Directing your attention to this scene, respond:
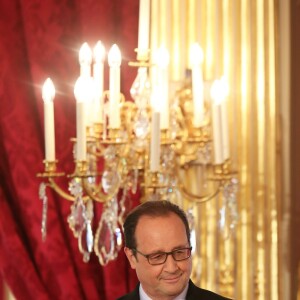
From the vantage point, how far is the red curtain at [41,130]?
308cm

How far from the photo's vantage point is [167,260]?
1855 mm

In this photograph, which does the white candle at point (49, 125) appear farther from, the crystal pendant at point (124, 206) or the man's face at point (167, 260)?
the man's face at point (167, 260)

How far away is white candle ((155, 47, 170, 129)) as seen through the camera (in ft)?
8.86

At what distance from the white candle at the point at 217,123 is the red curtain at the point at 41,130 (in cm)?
45

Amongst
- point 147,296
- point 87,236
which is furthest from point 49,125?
point 147,296

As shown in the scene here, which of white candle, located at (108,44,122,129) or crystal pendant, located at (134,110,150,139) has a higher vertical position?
white candle, located at (108,44,122,129)

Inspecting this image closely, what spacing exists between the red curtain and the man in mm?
1155

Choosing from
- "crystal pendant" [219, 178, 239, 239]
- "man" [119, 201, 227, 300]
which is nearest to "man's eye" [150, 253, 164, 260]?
"man" [119, 201, 227, 300]

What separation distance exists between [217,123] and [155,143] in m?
0.23

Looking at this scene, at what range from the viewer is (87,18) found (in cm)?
312

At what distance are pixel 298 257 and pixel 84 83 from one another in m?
1.00

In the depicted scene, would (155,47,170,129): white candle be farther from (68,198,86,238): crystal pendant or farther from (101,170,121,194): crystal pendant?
(68,198,86,238): crystal pendant

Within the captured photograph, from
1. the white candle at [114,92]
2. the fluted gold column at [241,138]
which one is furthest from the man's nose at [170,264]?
the fluted gold column at [241,138]

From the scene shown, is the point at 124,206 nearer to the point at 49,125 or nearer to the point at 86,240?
the point at 86,240
